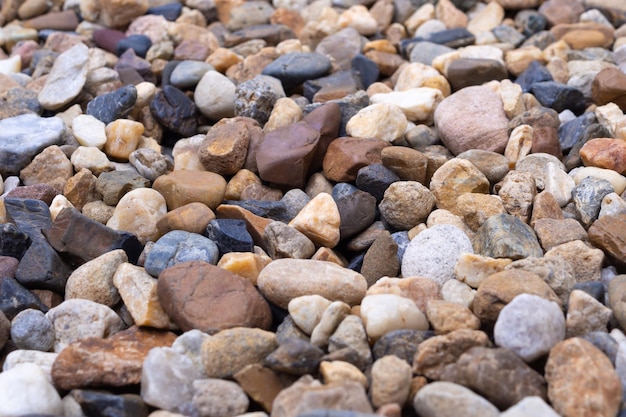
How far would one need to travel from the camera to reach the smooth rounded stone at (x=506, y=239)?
174cm

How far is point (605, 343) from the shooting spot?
1446 mm

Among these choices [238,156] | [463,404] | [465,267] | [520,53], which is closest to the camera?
[463,404]

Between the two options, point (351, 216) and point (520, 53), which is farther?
point (520, 53)

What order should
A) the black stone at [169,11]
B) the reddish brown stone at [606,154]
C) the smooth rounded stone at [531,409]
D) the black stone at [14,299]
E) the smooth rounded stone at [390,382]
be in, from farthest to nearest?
the black stone at [169,11], the reddish brown stone at [606,154], the black stone at [14,299], the smooth rounded stone at [390,382], the smooth rounded stone at [531,409]

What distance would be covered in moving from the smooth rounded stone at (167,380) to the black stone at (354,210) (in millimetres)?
683

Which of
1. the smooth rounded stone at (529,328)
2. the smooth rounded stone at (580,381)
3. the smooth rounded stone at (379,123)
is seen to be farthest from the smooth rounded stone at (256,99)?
the smooth rounded stone at (580,381)

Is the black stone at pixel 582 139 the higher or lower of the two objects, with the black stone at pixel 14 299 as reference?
higher

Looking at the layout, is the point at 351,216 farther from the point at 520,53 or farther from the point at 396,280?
the point at 520,53

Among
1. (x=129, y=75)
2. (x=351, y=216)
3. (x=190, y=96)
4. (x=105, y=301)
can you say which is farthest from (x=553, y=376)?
(x=129, y=75)

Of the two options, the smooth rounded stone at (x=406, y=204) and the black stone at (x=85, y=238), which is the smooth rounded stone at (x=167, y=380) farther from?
the smooth rounded stone at (x=406, y=204)

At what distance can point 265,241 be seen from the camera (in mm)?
1919

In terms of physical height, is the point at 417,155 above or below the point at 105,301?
above

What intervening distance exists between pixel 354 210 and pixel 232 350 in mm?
673

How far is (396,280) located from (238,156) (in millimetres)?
767
